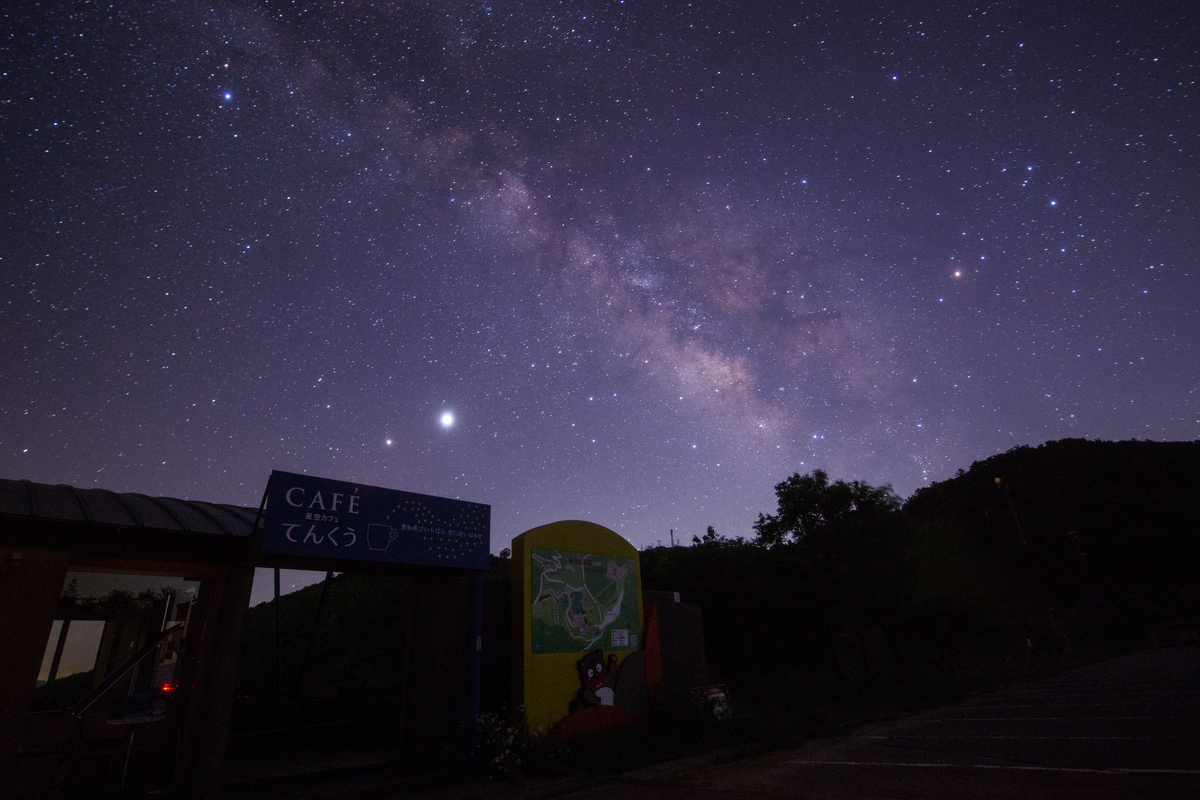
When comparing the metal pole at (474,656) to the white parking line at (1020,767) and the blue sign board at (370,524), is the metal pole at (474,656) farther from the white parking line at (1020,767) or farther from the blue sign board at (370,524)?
the white parking line at (1020,767)

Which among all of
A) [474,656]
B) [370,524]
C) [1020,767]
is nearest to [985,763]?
[1020,767]

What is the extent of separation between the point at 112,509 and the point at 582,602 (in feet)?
27.0

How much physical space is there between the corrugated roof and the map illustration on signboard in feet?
18.0

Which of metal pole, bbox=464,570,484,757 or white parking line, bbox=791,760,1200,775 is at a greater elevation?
metal pole, bbox=464,570,484,757

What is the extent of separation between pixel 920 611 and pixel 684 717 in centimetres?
1835

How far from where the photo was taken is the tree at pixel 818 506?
39.1 meters

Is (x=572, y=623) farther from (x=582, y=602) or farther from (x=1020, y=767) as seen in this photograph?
(x=1020, y=767)

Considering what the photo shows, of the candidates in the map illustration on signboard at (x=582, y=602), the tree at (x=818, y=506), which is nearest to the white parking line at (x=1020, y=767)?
the map illustration on signboard at (x=582, y=602)

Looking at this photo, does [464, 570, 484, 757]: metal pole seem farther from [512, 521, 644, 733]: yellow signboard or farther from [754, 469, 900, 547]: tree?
[754, 469, 900, 547]: tree

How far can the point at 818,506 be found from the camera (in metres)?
40.7

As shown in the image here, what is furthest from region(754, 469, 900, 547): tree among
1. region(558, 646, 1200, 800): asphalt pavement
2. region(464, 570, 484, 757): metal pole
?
region(464, 570, 484, 757): metal pole

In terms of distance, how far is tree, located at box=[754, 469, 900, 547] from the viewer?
39134 millimetres

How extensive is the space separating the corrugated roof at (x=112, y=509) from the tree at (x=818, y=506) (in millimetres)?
38300

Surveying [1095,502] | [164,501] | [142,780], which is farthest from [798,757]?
[1095,502]
